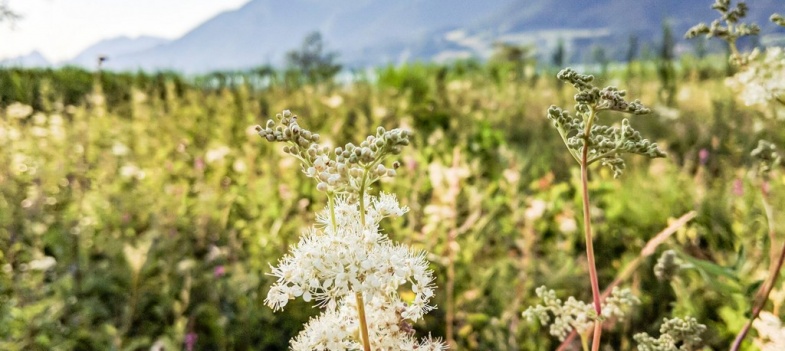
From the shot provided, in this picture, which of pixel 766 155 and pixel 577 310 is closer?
pixel 577 310

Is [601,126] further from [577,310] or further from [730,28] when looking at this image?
[730,28]

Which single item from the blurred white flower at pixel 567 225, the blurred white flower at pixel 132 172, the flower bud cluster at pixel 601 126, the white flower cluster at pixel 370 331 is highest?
the flower bud cluster at pixel 601 126

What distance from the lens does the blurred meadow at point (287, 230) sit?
6.57ft

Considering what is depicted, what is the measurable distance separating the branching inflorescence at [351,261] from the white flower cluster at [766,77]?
22.0 inches

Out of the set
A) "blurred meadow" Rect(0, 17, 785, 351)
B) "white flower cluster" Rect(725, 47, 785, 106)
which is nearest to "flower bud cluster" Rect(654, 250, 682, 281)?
"blurred meadow" Rect(0, 17, 785, 351)

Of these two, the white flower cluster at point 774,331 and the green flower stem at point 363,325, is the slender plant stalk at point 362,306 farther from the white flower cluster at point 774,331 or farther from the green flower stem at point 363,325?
the white flower cluster at point 774,331

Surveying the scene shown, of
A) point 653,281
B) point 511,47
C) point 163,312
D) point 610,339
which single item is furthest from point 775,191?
point 511,47

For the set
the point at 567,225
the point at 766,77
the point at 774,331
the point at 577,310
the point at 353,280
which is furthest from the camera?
the point at 567,225

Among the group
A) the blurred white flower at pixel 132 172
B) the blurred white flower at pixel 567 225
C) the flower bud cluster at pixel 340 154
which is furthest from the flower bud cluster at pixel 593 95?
the blurred white flower at pixel 132 172

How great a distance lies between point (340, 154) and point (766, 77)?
0.64 metres

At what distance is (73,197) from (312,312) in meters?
1.57

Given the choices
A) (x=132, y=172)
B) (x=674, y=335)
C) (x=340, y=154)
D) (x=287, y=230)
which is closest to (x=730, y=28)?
(x=674, y=335)

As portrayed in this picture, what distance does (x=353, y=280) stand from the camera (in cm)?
49

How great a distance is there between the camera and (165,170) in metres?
3.84
